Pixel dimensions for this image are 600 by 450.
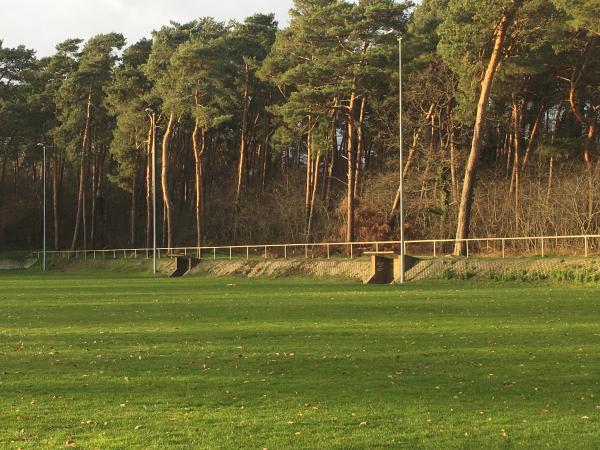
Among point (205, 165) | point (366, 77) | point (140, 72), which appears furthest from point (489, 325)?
point (205, 165)

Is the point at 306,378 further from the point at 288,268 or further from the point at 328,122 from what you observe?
the point at 328,122

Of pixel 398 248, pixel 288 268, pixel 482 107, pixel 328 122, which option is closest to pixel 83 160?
pixel 328 122

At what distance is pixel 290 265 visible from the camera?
4722 cm

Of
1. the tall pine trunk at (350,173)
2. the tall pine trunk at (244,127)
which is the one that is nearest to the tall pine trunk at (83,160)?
the tall pine trunk at (244,127)

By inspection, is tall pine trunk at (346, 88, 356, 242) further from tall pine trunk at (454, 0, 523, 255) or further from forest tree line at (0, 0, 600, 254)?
tall pine trunk at (454, 0, 523, 255)

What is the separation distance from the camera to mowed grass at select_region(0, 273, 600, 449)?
26.5 feet

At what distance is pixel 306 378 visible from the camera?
1130 cm

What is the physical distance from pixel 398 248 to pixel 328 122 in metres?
10.2

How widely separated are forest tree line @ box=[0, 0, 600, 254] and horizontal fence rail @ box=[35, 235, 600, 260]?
1.97m

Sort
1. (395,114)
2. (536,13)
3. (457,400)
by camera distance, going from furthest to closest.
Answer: (395,114)
(536,13)
(457,400)

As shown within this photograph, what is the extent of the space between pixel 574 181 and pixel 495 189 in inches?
275

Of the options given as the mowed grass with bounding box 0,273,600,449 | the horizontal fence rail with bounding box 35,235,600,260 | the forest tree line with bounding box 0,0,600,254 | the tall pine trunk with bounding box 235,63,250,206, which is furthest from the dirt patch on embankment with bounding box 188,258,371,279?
the mowed grass with bounding box 0,273,600,449

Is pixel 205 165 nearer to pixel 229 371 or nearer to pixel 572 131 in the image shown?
pixel 572 131

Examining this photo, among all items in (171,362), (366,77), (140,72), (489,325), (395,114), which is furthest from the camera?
(140,72)
